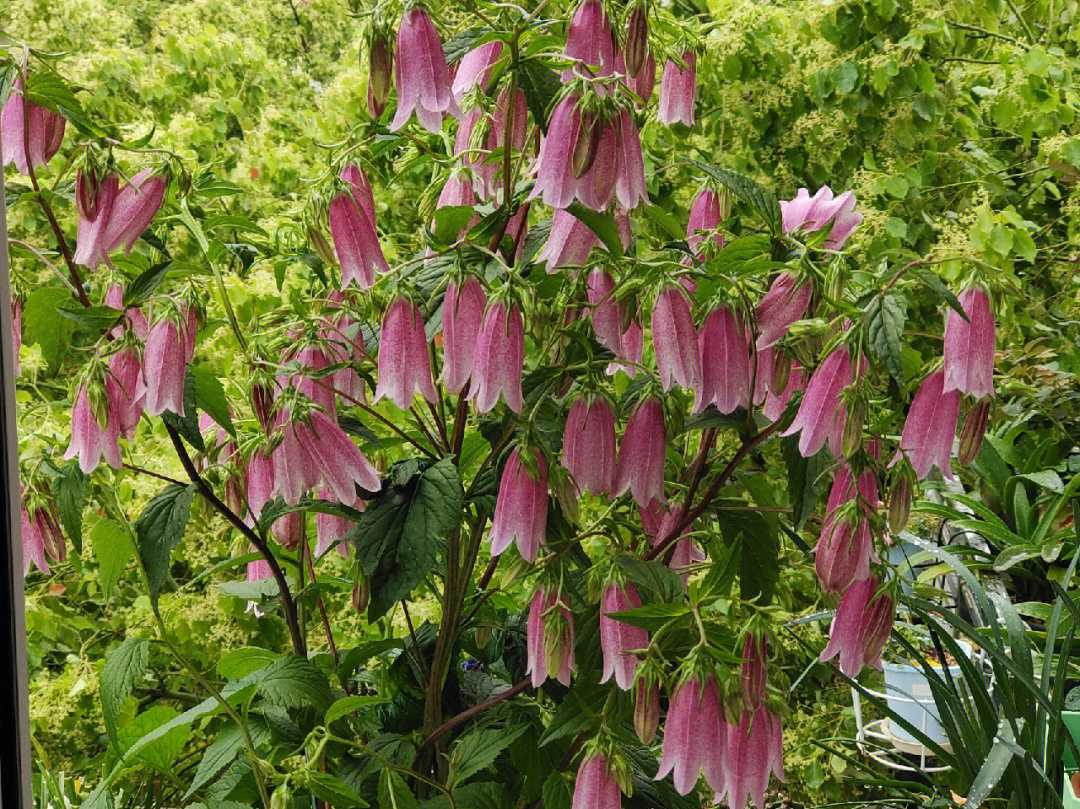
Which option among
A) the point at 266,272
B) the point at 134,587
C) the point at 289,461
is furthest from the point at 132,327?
the point at 134,587

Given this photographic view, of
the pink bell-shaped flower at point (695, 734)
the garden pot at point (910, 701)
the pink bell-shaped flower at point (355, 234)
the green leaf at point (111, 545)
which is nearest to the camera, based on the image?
the pink bell-shaped flower at point (695, 734)

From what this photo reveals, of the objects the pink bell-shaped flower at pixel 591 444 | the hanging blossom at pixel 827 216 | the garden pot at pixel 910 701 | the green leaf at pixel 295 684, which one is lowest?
the garden pot at pixel 910 701

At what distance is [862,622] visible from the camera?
0.81m

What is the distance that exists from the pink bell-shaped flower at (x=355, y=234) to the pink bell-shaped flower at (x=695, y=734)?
0.38m

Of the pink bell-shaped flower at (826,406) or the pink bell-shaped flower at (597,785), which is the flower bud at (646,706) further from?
the pink bell-shaped flower at (826,406)

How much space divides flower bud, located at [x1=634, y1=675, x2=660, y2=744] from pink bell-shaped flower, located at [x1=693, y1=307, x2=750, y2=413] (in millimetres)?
201

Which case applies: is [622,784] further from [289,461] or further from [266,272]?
[266,272]

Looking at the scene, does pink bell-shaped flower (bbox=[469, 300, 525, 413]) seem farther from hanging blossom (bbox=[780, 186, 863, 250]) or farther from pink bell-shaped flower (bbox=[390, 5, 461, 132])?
hanging blossom (bbox=[780, 186, 863, 250])

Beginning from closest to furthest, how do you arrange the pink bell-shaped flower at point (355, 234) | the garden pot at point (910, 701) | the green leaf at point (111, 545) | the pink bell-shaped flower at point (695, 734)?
the pink bell-shaped flower at point (695, 734), the pink bell-shaped flower at point (355, 234), the green leaf at point (111, 545), the garden pot at point (910, 701)

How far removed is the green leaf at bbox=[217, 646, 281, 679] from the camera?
1.00 metres

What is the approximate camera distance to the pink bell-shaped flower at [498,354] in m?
0.73

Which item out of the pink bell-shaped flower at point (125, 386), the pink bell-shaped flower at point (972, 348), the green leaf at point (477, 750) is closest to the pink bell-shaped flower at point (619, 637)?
the green leaf at point (477, 750)

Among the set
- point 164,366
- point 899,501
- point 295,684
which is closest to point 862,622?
point 899,501

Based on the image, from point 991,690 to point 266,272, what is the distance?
126 cm
